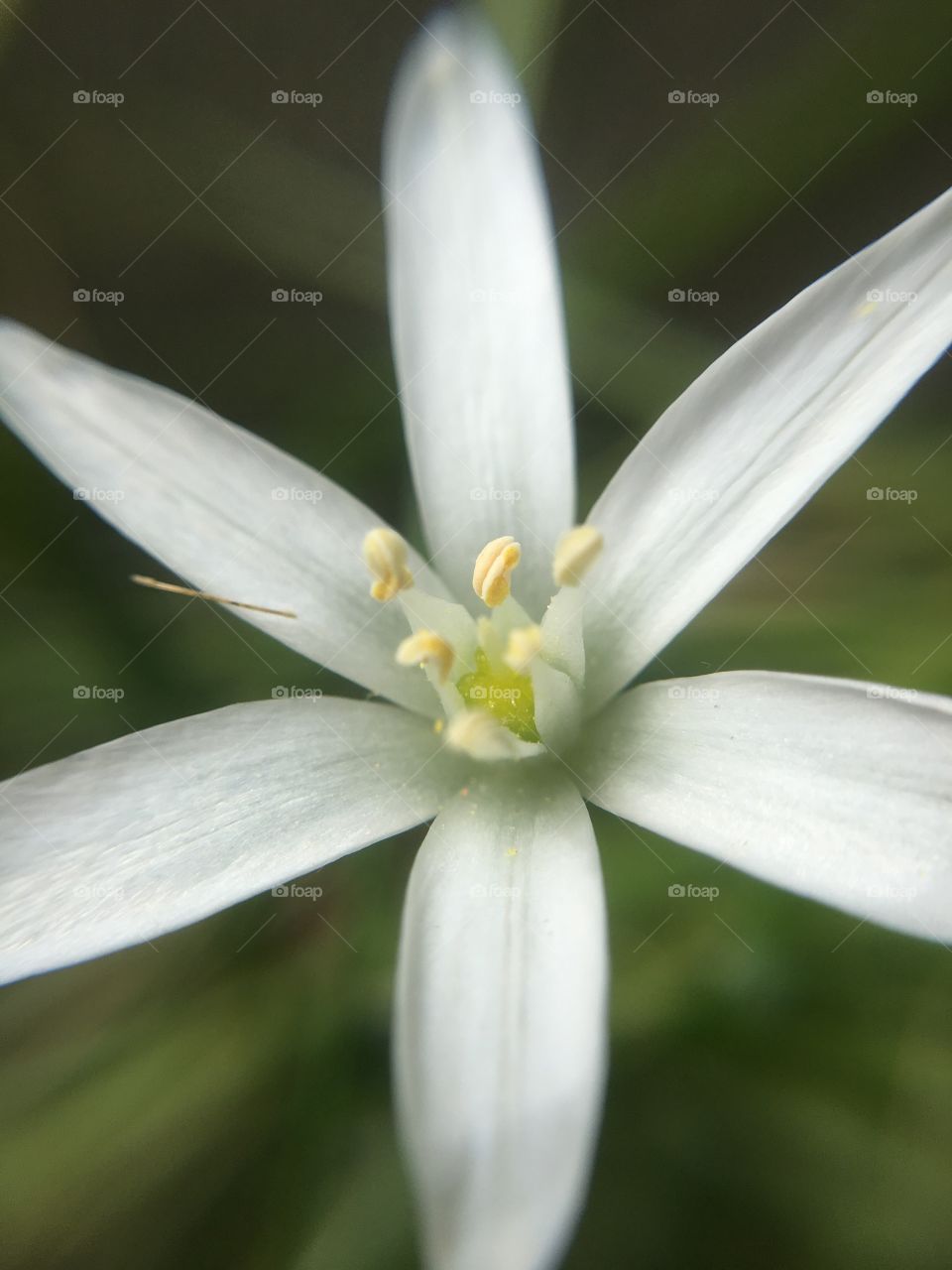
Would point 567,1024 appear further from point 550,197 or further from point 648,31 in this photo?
point 648,31

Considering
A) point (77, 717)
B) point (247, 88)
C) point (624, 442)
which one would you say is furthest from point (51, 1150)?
point (247, 88)

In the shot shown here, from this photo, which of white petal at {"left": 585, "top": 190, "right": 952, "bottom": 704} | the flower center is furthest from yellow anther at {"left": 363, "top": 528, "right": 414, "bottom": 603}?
white petal at {"left": 585, "top": 190, "right": 952, "bottom": 704}

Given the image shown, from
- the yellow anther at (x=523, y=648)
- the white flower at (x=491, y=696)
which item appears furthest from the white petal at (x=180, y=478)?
the yellow anther at (x=523, y=648)

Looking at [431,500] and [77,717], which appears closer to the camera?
[431,500]

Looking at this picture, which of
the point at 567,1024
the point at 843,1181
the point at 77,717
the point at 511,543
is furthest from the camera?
the point at 77,717

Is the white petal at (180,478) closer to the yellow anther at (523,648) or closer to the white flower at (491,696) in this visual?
the white flower at (491,696)

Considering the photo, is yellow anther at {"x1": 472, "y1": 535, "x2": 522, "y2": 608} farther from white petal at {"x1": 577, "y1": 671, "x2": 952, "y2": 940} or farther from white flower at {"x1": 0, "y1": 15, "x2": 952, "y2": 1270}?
white petal at {"x1": 577, "y1": 671, "x2": 952, "y2": 940}

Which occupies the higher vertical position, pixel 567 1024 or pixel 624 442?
pixel 624 442

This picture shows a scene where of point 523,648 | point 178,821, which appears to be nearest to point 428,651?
point 523,648
